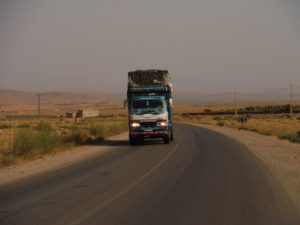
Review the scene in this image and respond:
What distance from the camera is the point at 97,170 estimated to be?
45.3 ft

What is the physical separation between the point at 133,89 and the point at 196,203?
16.0 metres

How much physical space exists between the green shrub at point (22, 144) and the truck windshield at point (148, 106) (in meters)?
6.38

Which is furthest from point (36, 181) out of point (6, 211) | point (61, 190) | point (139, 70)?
point (139, 70)

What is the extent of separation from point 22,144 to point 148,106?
7.52 m

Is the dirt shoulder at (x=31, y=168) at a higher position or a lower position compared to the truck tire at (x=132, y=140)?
lower

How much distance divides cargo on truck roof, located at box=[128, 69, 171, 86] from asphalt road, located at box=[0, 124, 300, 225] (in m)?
11.9

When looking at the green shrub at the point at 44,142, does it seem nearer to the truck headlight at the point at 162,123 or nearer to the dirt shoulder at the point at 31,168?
the dirt shoulder at the point at 31,168

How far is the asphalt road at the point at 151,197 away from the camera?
7.27 metres

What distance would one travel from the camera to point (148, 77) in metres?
26.0

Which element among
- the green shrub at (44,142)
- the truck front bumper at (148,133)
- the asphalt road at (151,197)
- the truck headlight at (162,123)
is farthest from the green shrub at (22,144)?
the truck headlight at (162,123)

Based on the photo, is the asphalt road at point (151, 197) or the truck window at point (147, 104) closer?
the asphalt road at point (151, 197)

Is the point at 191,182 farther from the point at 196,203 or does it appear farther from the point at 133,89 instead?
the point at 133,89

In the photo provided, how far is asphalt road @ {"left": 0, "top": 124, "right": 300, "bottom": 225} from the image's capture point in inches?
286

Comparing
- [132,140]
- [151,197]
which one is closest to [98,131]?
[132,140]
